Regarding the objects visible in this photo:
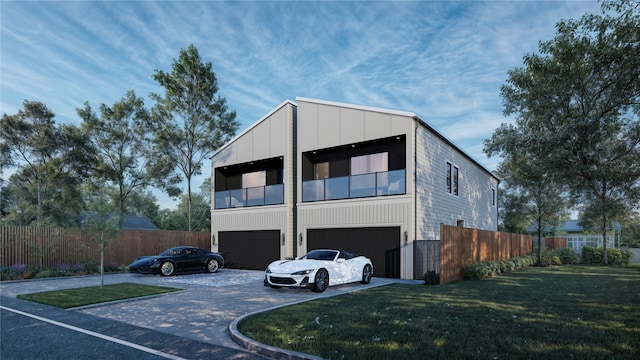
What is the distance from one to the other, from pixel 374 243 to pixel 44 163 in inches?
1025

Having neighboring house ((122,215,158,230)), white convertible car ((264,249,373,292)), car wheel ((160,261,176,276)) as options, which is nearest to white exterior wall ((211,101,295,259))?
car wheel ((160,261,176,276))

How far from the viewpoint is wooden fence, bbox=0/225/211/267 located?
16.3 m

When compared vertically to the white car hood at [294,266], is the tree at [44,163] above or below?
above

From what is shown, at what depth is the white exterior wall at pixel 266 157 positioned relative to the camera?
1905 cm

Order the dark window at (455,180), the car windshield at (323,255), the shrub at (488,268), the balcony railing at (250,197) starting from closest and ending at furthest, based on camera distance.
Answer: the car windshield at (323,255) → the shrub at (488,268) → the balcony railing at (250,197) → the dark window at (455,180)

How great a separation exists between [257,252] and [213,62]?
1690 cm

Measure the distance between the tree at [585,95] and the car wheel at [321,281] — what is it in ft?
29.8

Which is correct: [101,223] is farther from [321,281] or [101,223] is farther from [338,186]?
[338,186]

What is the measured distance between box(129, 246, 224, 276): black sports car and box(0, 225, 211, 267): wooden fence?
3.22 meters

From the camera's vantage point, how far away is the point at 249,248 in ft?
67.5

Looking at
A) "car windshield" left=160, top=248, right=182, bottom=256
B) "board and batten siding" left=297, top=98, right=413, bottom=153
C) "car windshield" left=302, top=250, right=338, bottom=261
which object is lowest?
"car windshield" left=160, top=248, right=182, bottom=256

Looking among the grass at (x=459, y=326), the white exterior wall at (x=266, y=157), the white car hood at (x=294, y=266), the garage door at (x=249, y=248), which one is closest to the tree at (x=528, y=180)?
the grass at (x=459, y=326)

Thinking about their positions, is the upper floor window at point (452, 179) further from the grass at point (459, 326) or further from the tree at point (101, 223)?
the tree at point (101, 223)

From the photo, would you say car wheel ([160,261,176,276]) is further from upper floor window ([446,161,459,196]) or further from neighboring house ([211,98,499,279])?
upper floor window ([446,161,459,196])
